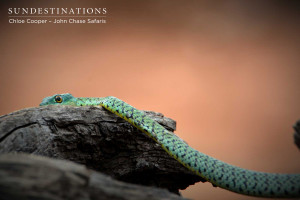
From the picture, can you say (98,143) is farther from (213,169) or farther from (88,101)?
(213,169)

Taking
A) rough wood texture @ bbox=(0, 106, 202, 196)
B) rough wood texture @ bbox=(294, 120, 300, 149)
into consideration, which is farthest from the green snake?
rough wood texture @ bbox=(294, 120, 300, 149)

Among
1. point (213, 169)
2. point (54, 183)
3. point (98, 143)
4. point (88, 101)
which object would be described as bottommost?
point (213, 169)

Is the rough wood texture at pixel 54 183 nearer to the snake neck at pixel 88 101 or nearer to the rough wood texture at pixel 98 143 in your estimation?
the rough wood texture at pixel 98 143

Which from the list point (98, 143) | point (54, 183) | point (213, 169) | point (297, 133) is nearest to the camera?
point (54, 183)

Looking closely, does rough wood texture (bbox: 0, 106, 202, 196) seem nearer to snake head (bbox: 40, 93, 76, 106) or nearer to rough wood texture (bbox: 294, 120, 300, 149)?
snake head (bbox: 40, 93, 76, 106)

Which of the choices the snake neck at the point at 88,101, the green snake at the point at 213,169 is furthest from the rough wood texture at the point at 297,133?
the snake neck at the point at 88,101

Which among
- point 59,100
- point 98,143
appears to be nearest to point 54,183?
point 98,143

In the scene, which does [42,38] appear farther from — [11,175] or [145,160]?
[11,175]
